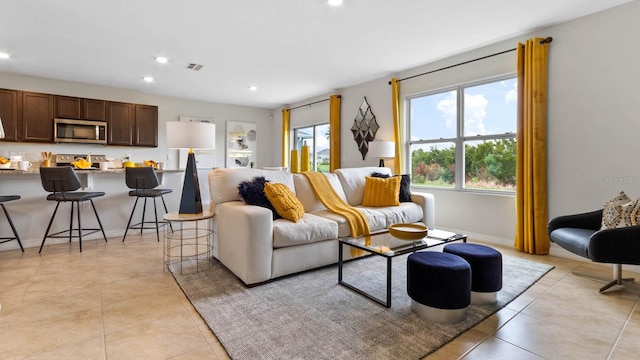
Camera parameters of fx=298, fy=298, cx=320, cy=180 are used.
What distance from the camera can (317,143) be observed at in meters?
6.88

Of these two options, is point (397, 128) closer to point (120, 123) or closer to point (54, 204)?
point (54, 204)

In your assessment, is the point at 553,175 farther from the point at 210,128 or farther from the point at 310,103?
the point at 310,103

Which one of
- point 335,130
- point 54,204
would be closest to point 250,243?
point 54,204

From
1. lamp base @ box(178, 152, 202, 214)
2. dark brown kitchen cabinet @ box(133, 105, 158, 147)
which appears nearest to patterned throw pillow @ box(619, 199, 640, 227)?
lamp base @ box(178, 152, 202, 214)

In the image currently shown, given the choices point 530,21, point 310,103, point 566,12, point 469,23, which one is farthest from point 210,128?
point 310,103

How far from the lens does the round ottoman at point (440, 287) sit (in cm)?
177

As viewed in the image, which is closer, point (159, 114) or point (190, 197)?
point (190, 197)

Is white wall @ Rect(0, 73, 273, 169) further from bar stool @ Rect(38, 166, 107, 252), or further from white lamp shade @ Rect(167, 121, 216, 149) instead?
white lamp shade @ Rect(167, 121, 216, 149)

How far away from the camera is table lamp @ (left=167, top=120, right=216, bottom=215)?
274cm

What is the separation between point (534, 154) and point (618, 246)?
146 centimetres

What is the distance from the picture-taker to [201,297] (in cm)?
217

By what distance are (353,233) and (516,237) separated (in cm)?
204

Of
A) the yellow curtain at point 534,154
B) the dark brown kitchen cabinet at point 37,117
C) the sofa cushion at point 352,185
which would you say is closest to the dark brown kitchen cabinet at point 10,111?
the dark brown kitchen cabinet at point 37,117

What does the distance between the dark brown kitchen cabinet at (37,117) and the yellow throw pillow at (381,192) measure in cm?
561
